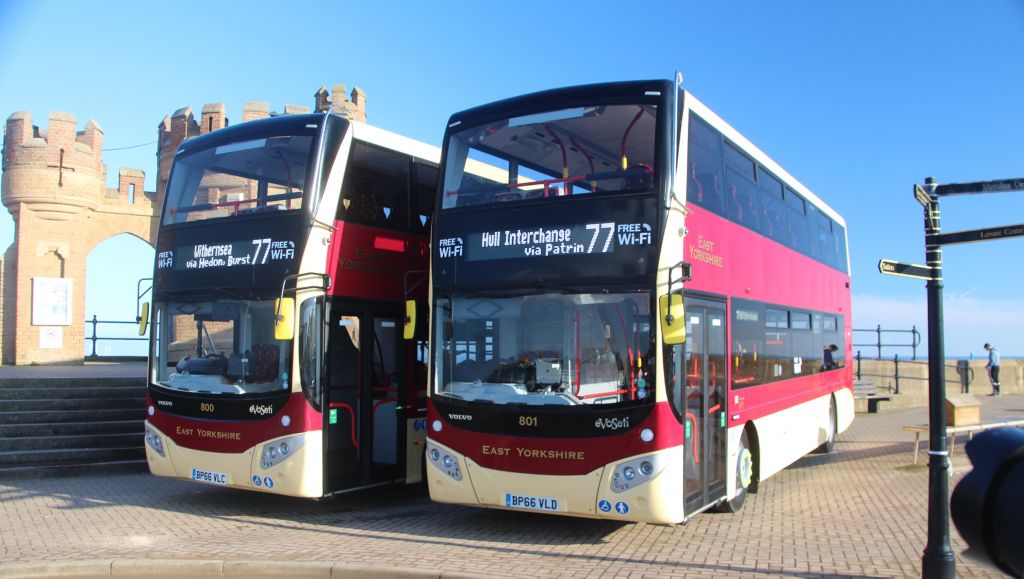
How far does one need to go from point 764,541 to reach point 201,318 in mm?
6726

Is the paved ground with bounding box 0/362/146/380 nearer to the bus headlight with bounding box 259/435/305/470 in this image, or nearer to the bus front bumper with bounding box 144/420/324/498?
the bus front bumper with bounding box 144/420/324/498

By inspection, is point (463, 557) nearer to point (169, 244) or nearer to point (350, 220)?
point (350, 220)

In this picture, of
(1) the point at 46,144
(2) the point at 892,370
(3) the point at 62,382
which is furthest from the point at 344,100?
(2) the point at 892,370

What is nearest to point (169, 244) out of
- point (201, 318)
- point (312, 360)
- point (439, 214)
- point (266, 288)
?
point (201, 318)

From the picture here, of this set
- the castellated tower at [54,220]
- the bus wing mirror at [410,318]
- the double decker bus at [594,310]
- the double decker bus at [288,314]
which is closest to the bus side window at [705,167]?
the double decker bus at [594,310]

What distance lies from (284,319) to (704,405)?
14.6ft

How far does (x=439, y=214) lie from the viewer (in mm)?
8898

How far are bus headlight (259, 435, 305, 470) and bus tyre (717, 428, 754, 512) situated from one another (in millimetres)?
4777

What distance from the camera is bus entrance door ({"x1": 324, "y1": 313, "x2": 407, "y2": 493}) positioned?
380 inches

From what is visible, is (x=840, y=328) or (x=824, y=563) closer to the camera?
(x=824, y=563)

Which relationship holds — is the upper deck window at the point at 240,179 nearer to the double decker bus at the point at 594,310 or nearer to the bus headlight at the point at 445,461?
the double decker bus at the point at 594,310

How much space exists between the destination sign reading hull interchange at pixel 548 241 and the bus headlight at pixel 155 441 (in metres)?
4.23

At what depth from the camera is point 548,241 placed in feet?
26.9

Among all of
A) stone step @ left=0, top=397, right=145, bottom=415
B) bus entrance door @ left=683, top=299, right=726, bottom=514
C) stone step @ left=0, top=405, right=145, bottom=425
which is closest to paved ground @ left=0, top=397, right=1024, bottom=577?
bus entrance door @ left=683, top=299, right=726, bottom=514
